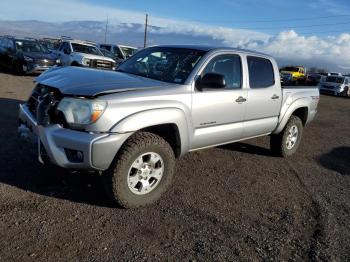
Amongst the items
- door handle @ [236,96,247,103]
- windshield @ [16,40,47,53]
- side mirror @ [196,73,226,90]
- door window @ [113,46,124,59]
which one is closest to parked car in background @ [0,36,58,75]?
windshield @ [16,40,47,53]

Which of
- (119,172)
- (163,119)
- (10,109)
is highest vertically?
(163,119)

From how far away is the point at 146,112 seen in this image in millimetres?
4211

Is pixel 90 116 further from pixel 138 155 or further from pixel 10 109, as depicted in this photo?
pixel 10 109

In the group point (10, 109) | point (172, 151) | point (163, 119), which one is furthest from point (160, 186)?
point (10, 109)

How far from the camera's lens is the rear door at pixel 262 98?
19.2 feet

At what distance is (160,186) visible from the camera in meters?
4.58

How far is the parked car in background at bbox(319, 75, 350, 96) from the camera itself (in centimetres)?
3117

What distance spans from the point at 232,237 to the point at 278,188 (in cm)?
189

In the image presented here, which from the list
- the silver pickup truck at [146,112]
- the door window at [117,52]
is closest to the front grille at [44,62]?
the door window at [117,52]

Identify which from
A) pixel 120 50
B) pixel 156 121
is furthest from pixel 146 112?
pixel 120 50

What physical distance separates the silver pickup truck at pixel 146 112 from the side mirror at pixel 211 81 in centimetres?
1

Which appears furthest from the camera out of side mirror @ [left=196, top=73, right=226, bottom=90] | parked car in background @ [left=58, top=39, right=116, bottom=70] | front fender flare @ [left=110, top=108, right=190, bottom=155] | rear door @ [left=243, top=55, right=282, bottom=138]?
parked car in background @ [left=58, top=39, right=116, bottom=70]

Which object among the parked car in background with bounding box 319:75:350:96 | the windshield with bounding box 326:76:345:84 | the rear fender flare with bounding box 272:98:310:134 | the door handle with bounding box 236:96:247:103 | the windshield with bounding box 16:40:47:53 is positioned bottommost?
the parked car in background with bounding box 319:75:350:96

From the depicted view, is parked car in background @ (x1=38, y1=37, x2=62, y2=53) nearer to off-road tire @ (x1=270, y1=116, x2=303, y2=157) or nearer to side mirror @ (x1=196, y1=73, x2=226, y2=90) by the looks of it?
off-road tire @ (x1=270, y1=116, x2=303, y2=157)
